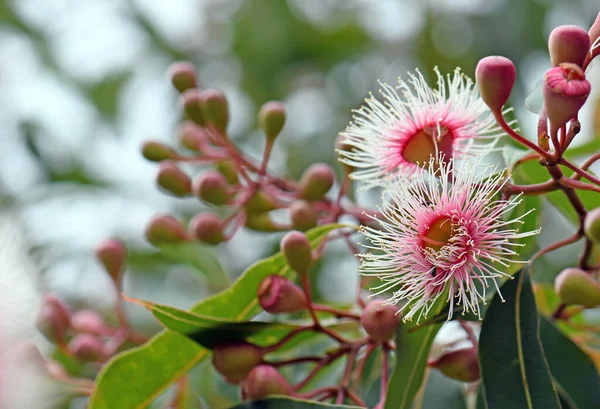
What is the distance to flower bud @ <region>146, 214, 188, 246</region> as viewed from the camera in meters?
1.50

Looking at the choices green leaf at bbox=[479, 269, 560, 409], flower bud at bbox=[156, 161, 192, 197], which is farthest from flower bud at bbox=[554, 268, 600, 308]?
flower bud at bbox=[156, 161, 192, 197]

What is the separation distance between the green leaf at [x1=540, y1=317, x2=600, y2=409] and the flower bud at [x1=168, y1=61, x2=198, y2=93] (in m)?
0.78

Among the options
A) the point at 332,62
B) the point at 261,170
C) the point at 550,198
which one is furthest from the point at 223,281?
the point at 332,62

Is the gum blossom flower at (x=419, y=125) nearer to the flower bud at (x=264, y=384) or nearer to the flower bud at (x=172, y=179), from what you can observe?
the flower bud at (x=264, y=384)

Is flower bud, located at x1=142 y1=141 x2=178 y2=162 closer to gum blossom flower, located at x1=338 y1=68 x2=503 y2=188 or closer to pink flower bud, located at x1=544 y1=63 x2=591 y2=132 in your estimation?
Answer: gum blossom flower, located at x1=338 y1=68 x2=503 y2=188

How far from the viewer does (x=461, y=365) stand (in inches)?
40.9

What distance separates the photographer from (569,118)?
2.59 feet

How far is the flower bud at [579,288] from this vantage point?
0.93 meters

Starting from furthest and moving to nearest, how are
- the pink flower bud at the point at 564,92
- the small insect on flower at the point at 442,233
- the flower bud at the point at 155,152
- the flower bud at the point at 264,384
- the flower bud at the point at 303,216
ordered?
the flower bud at the point at 155,152
the flower bud at the point at 303,216
the flower bud at the point at 264,384
the small insect on flower at the point at 442,233
the pink flower bud at the point at 564,92

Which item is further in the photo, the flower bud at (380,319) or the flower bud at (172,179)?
the flower bud at (172,179)

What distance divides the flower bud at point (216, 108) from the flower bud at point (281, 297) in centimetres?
39

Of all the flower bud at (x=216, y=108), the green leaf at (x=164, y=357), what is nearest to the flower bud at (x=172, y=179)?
the flower bud at (x=216, y=108)

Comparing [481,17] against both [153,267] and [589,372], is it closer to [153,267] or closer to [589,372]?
[153,267]

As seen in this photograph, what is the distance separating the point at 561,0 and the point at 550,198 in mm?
2305
